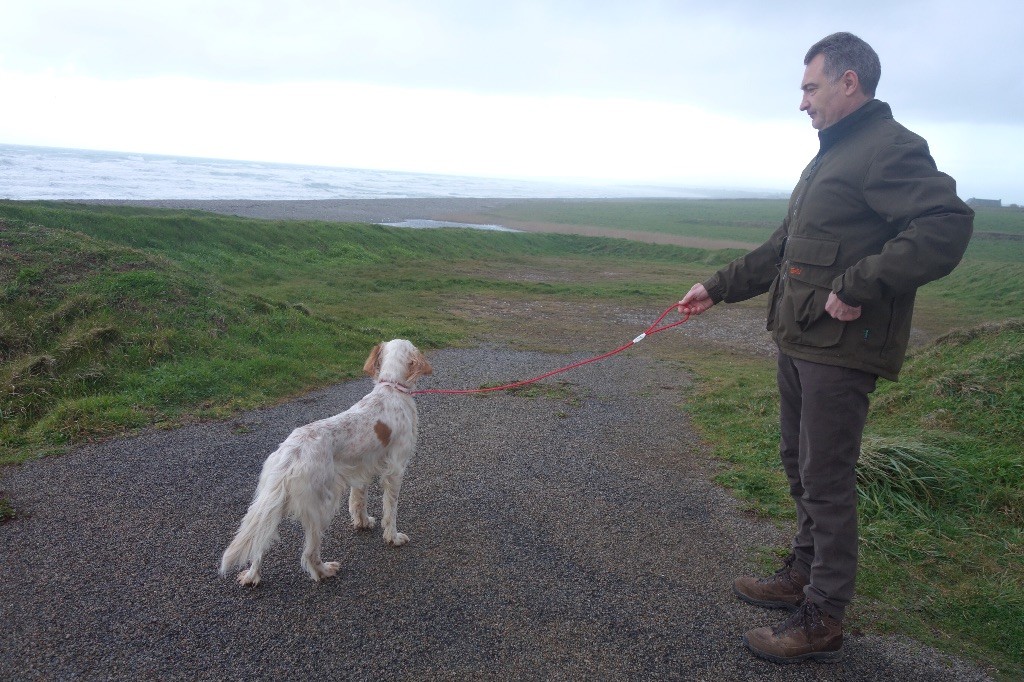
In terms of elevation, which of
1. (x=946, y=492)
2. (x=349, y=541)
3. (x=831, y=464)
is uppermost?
(x=831, y=464)

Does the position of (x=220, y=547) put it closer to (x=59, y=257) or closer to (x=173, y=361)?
(x=173, y=361)

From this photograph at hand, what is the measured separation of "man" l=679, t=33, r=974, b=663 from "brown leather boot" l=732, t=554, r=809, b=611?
0.44 meters

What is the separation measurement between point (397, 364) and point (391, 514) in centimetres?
118

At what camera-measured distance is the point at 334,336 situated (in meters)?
11.4

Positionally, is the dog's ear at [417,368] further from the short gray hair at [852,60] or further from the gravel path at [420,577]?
the short gray hair at [852,60]

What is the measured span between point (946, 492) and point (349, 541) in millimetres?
5070

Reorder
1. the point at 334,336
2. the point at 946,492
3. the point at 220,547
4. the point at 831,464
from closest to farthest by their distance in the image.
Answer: the point at 831,464
the point at 220,547
the point at 946,492
the point at 334,336

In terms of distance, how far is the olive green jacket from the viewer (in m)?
3.04

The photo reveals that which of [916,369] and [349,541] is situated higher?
[916,369]

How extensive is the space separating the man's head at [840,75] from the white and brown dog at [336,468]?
11.1 ft

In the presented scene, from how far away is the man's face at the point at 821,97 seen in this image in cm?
349

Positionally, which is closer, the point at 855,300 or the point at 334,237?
the point at 855,300

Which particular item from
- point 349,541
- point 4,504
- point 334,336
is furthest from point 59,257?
point 349,541

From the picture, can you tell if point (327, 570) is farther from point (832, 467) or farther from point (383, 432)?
point (832, 467)
